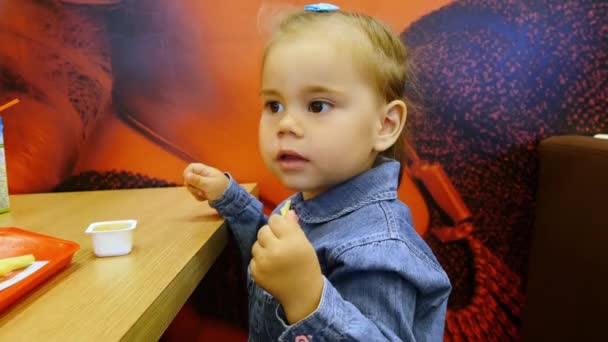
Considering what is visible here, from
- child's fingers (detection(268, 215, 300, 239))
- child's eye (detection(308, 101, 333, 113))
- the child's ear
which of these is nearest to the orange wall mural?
the child's ear

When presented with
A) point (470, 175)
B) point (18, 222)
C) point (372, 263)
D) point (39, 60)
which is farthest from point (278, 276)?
point (39, 60)

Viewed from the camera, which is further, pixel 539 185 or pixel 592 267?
pixel 539 185

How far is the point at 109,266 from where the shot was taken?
718 mm

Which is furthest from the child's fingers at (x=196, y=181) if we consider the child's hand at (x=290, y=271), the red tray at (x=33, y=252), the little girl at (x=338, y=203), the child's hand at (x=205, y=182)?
the child's hand at (x=290, y=271)

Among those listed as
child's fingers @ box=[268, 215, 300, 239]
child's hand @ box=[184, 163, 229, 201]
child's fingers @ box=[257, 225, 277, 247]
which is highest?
child's fingers @ box=[268, 215, 300, 239]

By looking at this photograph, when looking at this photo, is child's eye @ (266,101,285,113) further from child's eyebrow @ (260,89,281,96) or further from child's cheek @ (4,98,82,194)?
child's cheek @ (4,98,82,194)

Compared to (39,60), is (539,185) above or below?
below

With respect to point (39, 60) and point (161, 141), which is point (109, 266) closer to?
point (161, 141)

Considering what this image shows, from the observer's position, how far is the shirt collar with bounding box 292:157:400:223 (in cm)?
82

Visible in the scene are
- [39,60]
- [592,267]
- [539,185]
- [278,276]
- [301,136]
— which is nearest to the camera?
[278,276]

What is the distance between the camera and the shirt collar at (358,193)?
2.70ft

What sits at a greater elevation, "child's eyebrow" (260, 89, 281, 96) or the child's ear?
"child's eyebrow" (260, 89, 281, 96)

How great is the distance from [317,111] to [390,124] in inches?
6.1

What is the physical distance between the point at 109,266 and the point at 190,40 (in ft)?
2.57
